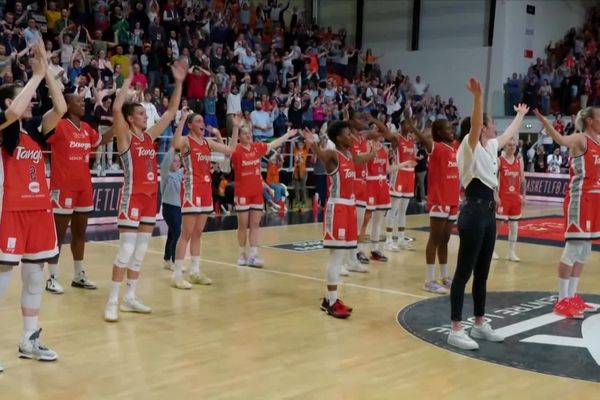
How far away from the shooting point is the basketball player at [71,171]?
7254 millimetres

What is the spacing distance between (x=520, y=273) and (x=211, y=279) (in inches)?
162

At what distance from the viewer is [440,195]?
831 cm

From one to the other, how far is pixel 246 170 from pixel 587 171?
4.19 m

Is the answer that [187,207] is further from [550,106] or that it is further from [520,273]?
[550,106]

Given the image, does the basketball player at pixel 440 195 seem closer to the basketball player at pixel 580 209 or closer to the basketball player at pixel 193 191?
the basketball player at pixel 580 209

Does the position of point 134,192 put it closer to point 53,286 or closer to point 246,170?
point 53,286

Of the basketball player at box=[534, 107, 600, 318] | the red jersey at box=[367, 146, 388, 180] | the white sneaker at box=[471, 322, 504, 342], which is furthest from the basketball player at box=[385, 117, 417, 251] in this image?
the white sneaker at box=[471, 322, 504, 342]

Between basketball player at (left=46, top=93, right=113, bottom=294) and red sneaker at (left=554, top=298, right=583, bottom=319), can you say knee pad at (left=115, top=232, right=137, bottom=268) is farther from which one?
red sneaker at (left=554, top=298, right=583, bottom=319)

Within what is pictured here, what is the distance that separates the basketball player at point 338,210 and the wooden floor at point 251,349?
218mm

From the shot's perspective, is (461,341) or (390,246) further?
(390,246)

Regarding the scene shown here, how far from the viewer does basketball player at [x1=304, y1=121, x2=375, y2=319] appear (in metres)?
6.84

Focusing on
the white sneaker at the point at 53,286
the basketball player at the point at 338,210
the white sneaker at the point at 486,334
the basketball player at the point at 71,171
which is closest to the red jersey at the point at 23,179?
the basketball player at the point at 71,171

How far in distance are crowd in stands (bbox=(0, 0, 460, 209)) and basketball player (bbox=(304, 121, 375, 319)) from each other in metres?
6.94

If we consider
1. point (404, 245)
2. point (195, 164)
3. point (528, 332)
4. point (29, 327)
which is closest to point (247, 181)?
point (195, 164)
